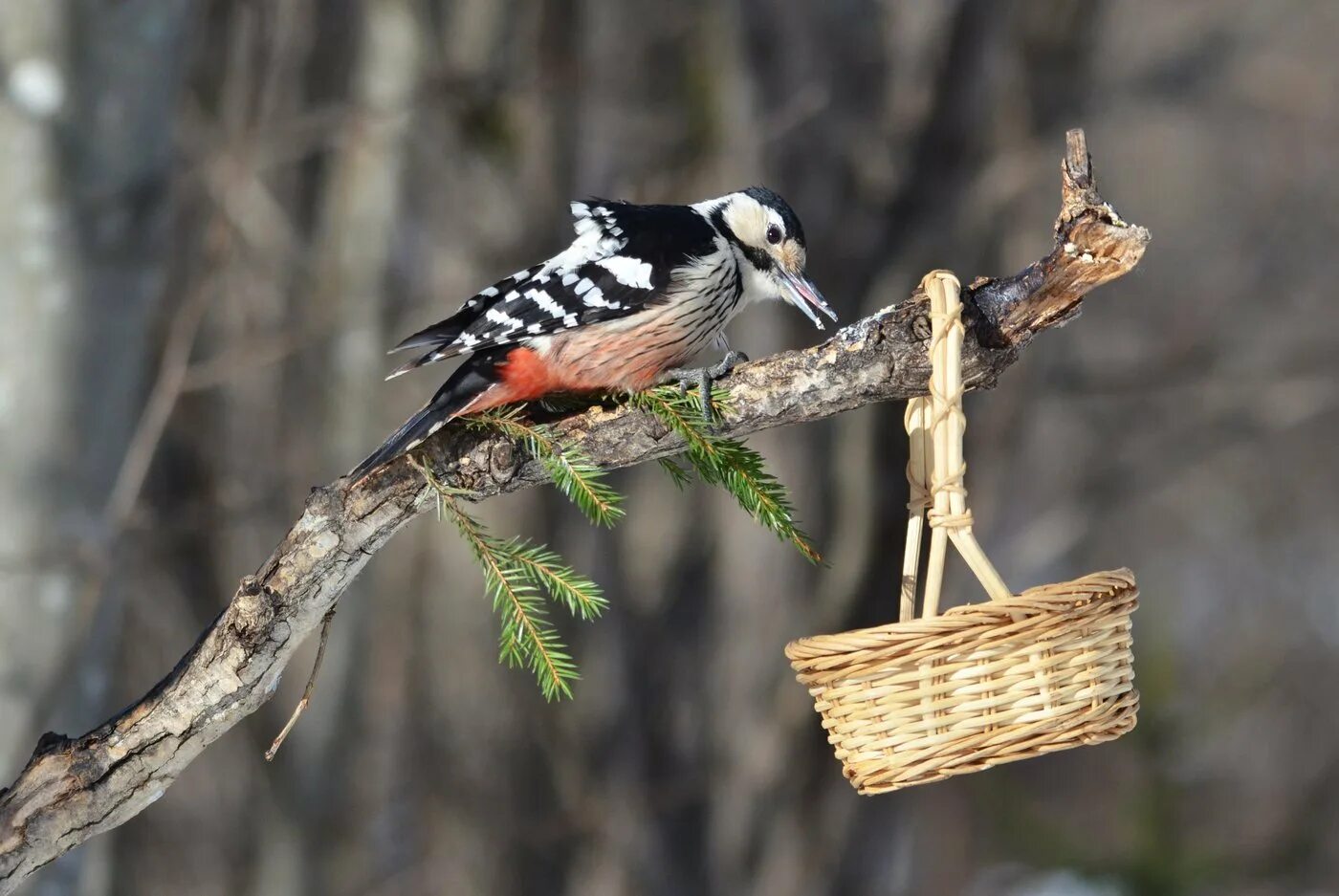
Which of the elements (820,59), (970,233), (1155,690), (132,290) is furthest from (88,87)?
(1155,690)

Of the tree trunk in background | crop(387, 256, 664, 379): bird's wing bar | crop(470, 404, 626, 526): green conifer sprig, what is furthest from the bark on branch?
the tree trunk in background

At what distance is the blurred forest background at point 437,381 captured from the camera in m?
3.31

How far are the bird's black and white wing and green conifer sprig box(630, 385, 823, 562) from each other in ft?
1.22

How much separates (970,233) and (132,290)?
3328 mm

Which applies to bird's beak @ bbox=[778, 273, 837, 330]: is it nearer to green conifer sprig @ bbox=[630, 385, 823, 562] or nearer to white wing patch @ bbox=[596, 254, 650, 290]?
white wing patch @ bbox=[596, 254, 650, 290]

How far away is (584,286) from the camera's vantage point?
2674 mm

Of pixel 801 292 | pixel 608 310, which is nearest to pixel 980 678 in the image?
pixel 608 310

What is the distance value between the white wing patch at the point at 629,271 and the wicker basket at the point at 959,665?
2.75 ft

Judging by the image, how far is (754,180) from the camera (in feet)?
17.0

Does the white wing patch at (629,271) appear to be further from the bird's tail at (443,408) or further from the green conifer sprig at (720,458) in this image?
the green conifer sprig at (720,458)

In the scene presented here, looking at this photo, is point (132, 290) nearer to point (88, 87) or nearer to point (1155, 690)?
point (88, 87)

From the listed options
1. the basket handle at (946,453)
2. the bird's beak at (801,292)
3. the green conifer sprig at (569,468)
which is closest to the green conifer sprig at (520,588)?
the green conifer sprig at (569,468)

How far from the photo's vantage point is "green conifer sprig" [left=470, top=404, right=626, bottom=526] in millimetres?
2168

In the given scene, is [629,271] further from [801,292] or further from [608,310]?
[801,292]
